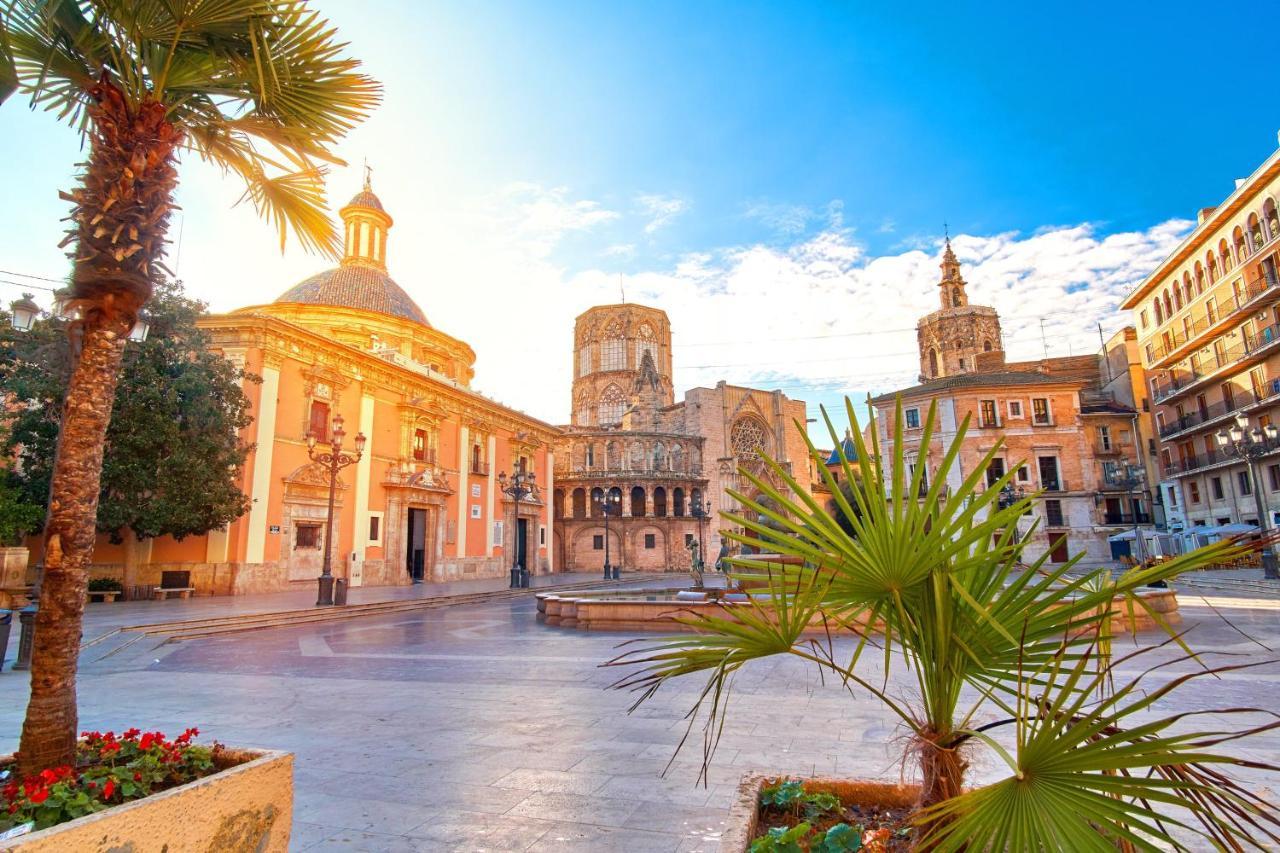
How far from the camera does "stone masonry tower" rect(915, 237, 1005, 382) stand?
6531 centimetres

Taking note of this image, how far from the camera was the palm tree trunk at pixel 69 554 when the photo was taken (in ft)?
9.14

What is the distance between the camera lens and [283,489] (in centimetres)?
2197

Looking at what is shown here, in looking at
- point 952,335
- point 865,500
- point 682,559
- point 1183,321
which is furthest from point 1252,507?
point 952,335

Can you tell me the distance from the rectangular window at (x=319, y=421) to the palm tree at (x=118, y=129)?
20612mm

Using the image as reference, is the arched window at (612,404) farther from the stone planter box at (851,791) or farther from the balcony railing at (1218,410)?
the stone planter box at (851,791)

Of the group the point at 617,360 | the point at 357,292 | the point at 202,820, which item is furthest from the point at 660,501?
the point at 202,820

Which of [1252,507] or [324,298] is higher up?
[324,298]

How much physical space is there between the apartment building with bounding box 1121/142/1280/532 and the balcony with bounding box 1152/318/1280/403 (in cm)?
5

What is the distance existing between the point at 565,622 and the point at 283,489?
1346cm

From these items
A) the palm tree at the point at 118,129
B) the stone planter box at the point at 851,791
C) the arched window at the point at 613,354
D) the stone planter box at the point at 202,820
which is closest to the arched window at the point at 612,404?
the arched window at the point at 613,354

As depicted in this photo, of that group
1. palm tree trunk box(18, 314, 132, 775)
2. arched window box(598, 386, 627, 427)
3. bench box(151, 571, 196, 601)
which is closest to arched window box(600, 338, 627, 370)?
arched window box(598, 386, 627, 427)

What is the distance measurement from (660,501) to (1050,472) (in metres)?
21.9

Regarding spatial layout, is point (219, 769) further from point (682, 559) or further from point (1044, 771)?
point (682, 559)

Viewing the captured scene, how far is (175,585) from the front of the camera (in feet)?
63.7
